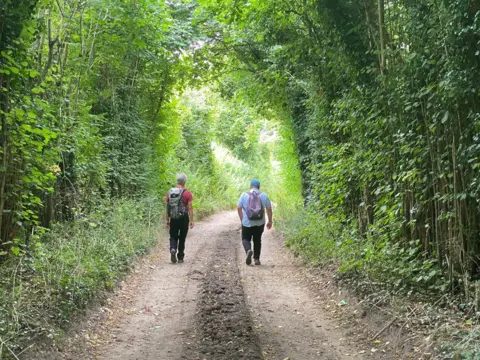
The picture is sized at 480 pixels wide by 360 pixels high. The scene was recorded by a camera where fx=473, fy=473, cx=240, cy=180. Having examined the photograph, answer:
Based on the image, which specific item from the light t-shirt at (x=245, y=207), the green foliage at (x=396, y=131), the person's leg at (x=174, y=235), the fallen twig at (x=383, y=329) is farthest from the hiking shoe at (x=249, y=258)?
the fallen twig at (x=383, y=329)

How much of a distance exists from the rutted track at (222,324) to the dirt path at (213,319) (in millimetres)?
12

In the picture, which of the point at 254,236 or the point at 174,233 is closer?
the point at 254,236

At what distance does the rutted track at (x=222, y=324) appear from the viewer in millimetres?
5074

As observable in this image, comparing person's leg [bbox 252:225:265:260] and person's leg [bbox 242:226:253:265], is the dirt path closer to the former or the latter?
person's leg [bbox 242:226:253:265]

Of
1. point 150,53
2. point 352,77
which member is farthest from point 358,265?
point 150,53

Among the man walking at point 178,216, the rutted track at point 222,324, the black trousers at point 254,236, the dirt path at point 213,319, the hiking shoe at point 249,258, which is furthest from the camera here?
the man walking at point 178,216

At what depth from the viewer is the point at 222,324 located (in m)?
5.96

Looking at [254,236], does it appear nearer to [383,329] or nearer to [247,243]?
[247,243]

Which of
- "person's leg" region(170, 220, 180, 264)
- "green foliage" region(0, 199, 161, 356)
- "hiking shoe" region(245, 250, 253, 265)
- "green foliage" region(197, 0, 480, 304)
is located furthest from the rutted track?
"green foliage" region(197, 0, 480, 304)

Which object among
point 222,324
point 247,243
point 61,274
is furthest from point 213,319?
point 247,243

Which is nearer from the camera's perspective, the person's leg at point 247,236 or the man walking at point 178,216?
the person's leg at point 247,236

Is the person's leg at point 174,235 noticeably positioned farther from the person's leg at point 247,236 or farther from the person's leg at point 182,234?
the person's leg at point 247,236

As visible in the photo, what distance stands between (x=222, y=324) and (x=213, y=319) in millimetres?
266

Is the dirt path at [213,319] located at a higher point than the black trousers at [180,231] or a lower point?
lower
